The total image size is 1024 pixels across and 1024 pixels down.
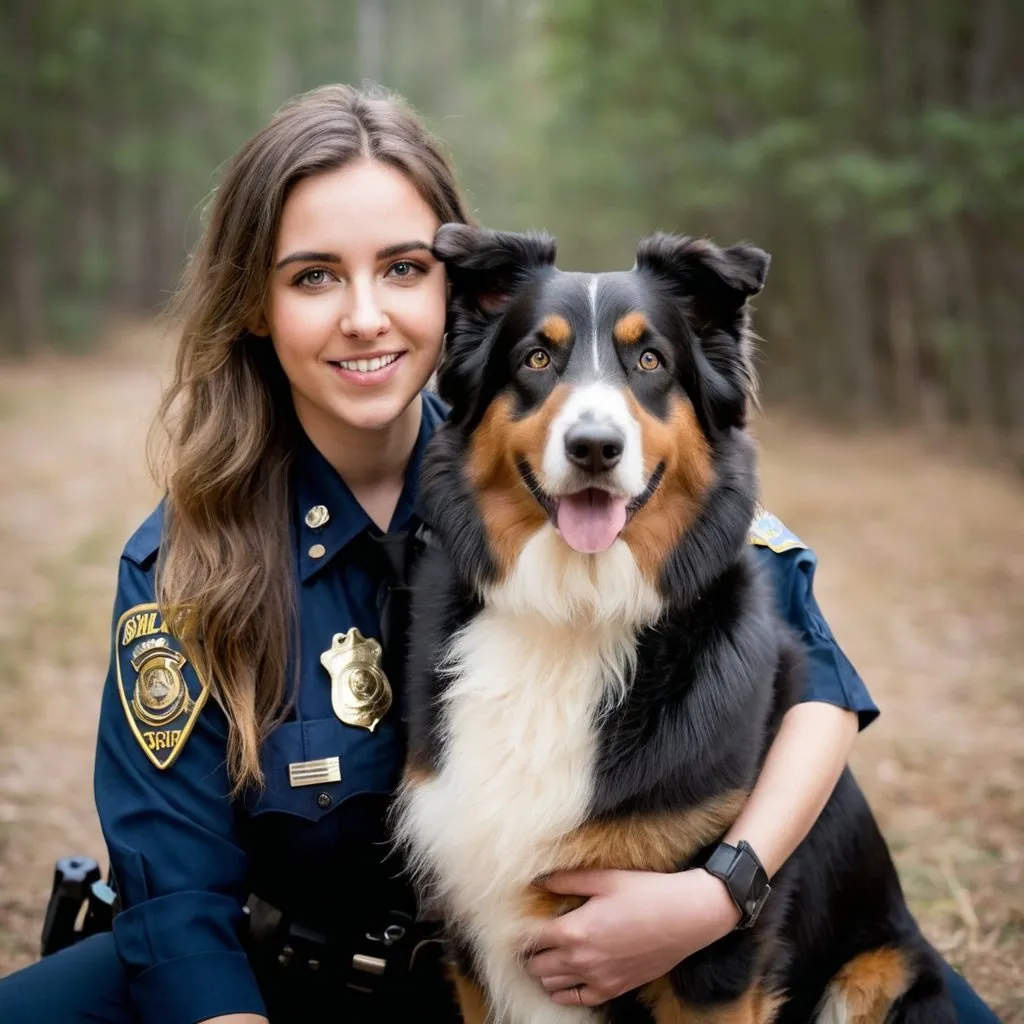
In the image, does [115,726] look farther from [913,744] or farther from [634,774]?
[913,744]

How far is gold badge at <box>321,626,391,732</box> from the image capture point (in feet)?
8.59

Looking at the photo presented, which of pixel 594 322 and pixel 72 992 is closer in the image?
pixel 594 322

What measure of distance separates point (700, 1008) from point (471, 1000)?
569 mm

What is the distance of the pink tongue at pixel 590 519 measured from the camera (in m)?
2.36

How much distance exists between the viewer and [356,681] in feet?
8.66

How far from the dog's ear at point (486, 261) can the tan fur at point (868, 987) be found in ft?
5.88

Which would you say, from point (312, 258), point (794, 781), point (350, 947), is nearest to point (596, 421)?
point (312, 258)

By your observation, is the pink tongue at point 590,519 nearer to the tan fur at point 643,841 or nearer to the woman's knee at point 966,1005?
the tan fur at point 643,841

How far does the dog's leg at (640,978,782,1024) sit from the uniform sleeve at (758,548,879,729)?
0.69 meters

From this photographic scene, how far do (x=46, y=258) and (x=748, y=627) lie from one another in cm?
2016

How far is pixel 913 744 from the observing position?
544 centimetres

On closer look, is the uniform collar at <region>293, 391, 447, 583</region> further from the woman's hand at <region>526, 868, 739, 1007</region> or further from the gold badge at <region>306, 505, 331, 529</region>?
the woman's hand at <region>526, 868, 739, 1007</region>

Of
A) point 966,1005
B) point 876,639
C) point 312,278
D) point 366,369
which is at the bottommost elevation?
point 876,639

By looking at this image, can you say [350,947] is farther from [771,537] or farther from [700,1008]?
[771,537]
